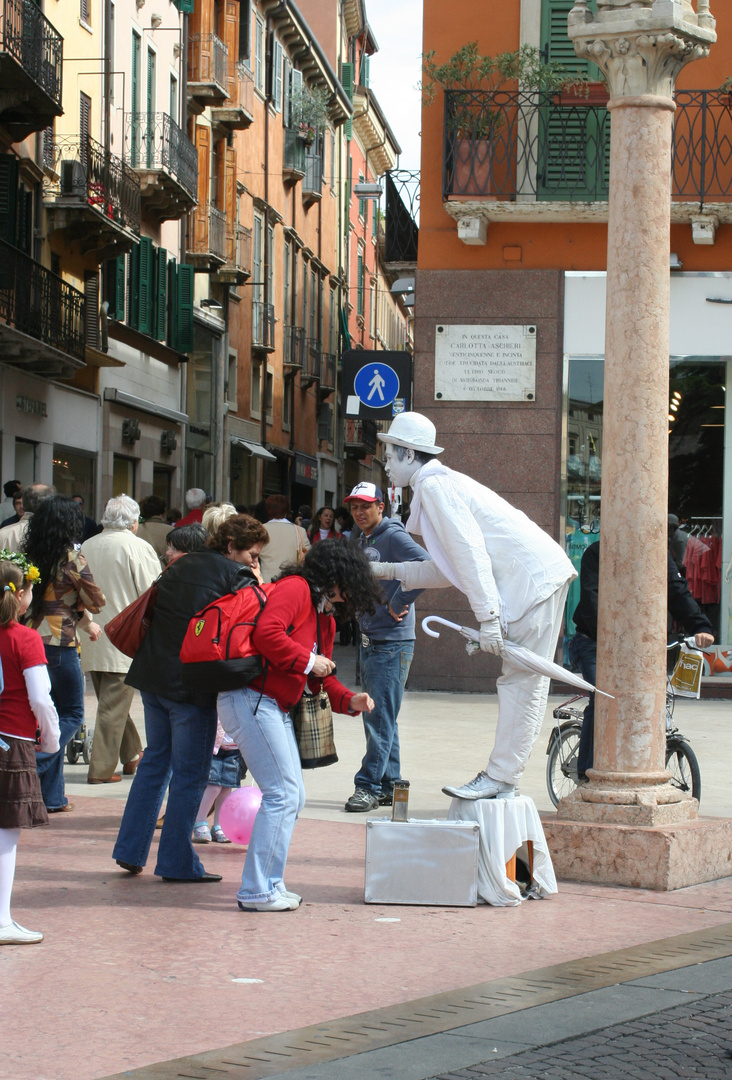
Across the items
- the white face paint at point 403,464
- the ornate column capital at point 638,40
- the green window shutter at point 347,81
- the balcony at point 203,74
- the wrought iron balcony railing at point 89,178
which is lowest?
the white face paint at point 403,464

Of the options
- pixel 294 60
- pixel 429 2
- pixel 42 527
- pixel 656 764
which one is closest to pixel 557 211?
pixel 429 2

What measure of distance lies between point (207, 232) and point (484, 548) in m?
26.1

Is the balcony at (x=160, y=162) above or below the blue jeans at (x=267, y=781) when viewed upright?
above

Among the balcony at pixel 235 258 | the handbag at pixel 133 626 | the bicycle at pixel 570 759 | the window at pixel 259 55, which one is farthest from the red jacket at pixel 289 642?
the window at pixel 259 55

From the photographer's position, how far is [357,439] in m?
48.9

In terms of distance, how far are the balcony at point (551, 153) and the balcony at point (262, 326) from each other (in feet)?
69.7

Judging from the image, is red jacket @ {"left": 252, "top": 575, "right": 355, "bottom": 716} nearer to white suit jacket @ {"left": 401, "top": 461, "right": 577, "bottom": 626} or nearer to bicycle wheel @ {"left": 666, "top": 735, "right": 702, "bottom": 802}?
white suit jacket @ {"left": 401, "top": 461, "right": 577, "bottom": 626}

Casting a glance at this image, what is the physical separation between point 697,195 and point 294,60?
91.9 feet

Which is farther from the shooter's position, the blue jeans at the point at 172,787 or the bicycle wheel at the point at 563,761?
the bicycle wheel at the point at 563,761

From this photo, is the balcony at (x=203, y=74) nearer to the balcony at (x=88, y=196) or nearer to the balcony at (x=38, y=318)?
the balcony at (x=88, y=196)

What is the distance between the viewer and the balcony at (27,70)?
67.7 ft

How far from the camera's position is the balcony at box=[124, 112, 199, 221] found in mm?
27219

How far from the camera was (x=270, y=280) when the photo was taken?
37.9 meters

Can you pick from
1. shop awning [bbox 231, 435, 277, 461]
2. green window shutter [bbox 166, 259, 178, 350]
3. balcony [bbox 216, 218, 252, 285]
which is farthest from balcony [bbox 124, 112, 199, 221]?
shop awning [bbox 231, 435, 277, 461]
